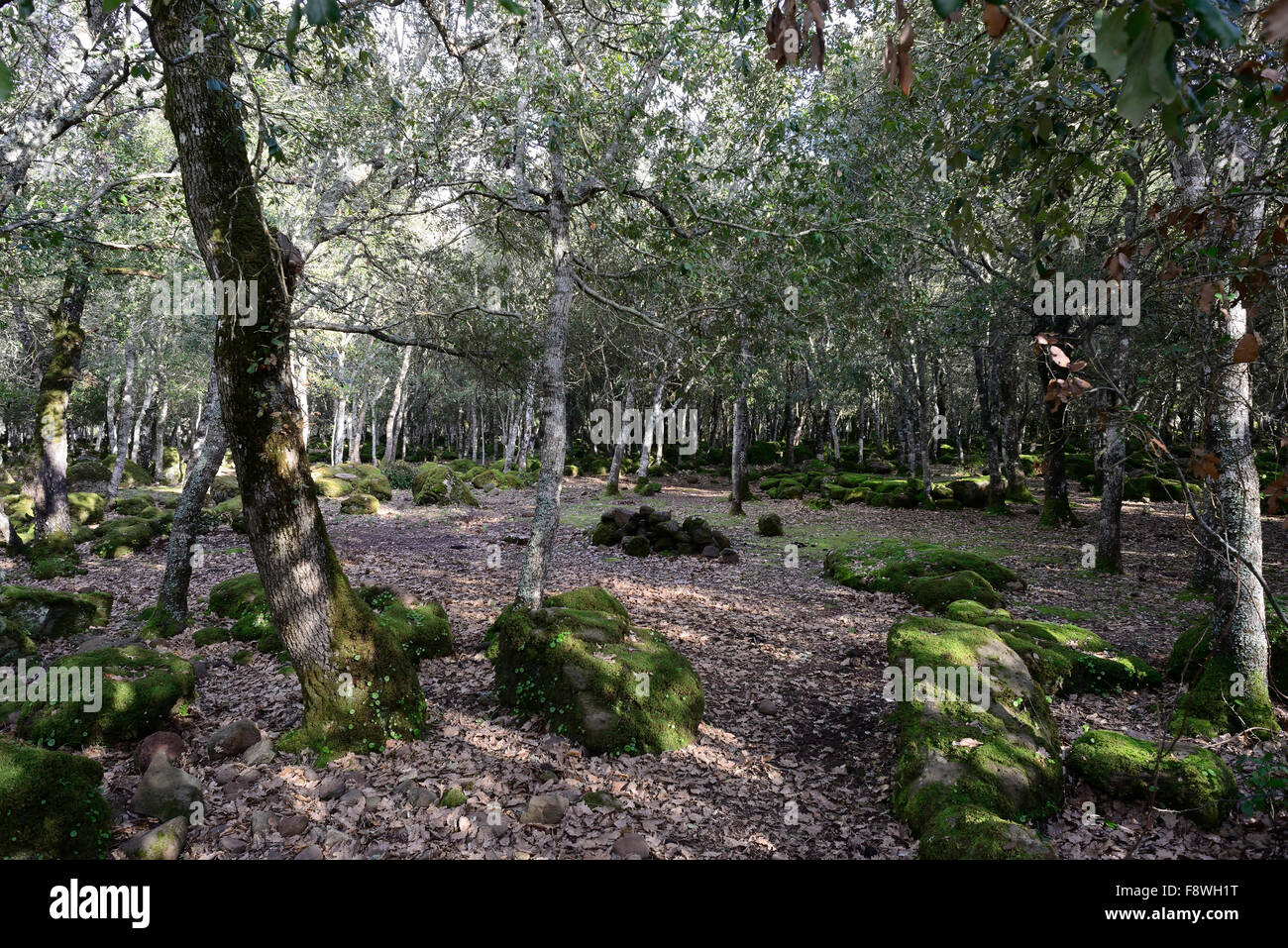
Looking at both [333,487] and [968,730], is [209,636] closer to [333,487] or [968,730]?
[968,730]

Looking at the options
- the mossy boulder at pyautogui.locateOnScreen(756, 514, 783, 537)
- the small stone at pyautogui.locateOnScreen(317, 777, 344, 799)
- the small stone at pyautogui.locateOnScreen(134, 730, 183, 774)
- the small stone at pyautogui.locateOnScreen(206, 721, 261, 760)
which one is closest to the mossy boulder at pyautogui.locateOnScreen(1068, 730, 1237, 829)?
the small stone at pyautogui.locateOnScreen(317, 777, 344, 799)

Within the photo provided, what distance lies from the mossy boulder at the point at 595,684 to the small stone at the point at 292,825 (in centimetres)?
207

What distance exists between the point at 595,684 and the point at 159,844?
3305 mm

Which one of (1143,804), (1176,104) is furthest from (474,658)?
(1176,104)

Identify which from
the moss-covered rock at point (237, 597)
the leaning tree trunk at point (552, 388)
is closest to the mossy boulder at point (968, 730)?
the leaning tree trunk at point (552, 388)

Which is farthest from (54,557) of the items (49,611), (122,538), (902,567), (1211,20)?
(1211,20)

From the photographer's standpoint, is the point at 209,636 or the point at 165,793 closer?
the point at 165,793

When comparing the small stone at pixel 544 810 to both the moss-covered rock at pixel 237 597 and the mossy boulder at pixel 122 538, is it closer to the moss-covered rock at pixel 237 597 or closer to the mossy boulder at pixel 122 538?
the moss-covered rock at pixel 237 597

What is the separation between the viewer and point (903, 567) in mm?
11477

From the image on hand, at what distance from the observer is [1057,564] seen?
42.3ft

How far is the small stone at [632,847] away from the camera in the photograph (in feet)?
14.0

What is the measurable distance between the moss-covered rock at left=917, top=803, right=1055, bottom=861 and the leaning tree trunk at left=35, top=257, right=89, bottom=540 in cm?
1602

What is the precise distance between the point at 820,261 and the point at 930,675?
5474 mm

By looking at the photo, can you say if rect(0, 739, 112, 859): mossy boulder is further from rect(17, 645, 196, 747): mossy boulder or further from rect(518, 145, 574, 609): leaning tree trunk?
rect(518, 145, 574, 609): leaning tree trunk
